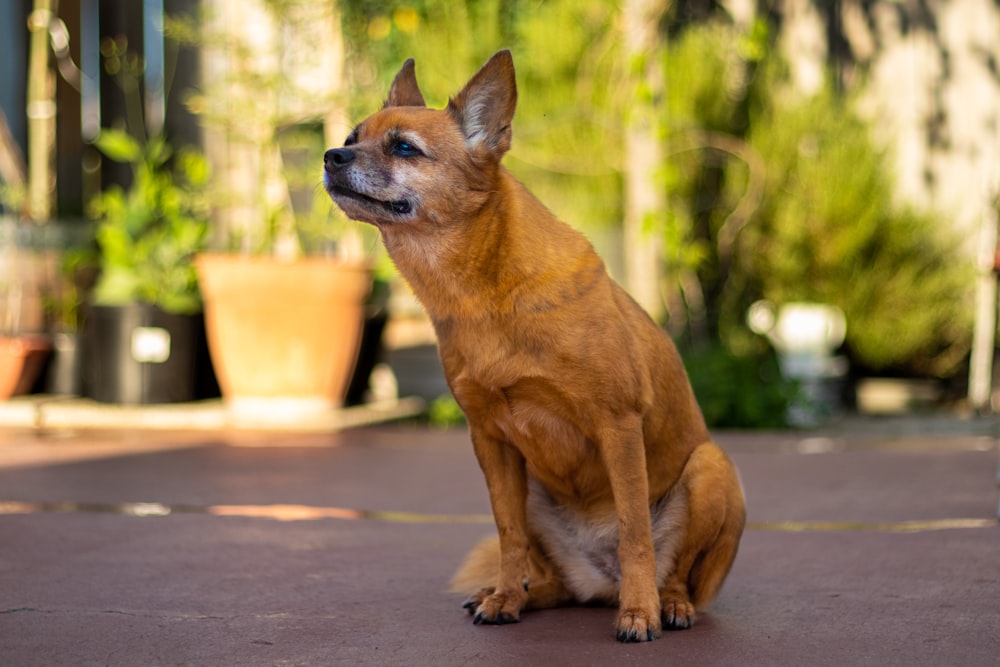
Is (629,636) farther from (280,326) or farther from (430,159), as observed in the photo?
(280,326)

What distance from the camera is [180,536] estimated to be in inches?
152

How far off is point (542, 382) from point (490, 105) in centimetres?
71

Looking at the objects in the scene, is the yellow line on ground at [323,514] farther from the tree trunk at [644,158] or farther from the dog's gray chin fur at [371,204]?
the tree trunk at [644,158]

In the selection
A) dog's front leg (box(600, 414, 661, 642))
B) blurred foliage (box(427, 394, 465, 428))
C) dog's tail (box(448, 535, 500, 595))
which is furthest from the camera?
blurred foliage (box(427, 394, 465, 428))

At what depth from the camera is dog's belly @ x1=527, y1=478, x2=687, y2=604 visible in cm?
289

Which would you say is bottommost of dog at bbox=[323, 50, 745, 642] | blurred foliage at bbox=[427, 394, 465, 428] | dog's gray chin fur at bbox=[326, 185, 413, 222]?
blurred foliage at bbox=[427, 394, 465, 428]

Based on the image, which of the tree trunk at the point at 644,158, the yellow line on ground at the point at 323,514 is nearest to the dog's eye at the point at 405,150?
the yellow line on ground at the point at 323,514

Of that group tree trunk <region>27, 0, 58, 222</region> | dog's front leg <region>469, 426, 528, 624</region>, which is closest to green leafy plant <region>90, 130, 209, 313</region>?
tree trunk <region>27, 0, 58, 222</region>

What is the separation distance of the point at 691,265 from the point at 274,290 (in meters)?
2.67

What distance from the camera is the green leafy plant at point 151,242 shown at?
7.59 meters

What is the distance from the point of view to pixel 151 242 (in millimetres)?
7715

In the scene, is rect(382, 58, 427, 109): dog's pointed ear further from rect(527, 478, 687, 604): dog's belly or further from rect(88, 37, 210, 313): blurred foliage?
rect(88, 37, 210, 313): blurred foliage

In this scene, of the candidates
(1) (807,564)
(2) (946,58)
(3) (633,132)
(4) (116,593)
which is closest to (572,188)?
(3) (633,132)

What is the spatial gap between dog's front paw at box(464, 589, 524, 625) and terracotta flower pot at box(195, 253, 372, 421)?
14.6 feet
